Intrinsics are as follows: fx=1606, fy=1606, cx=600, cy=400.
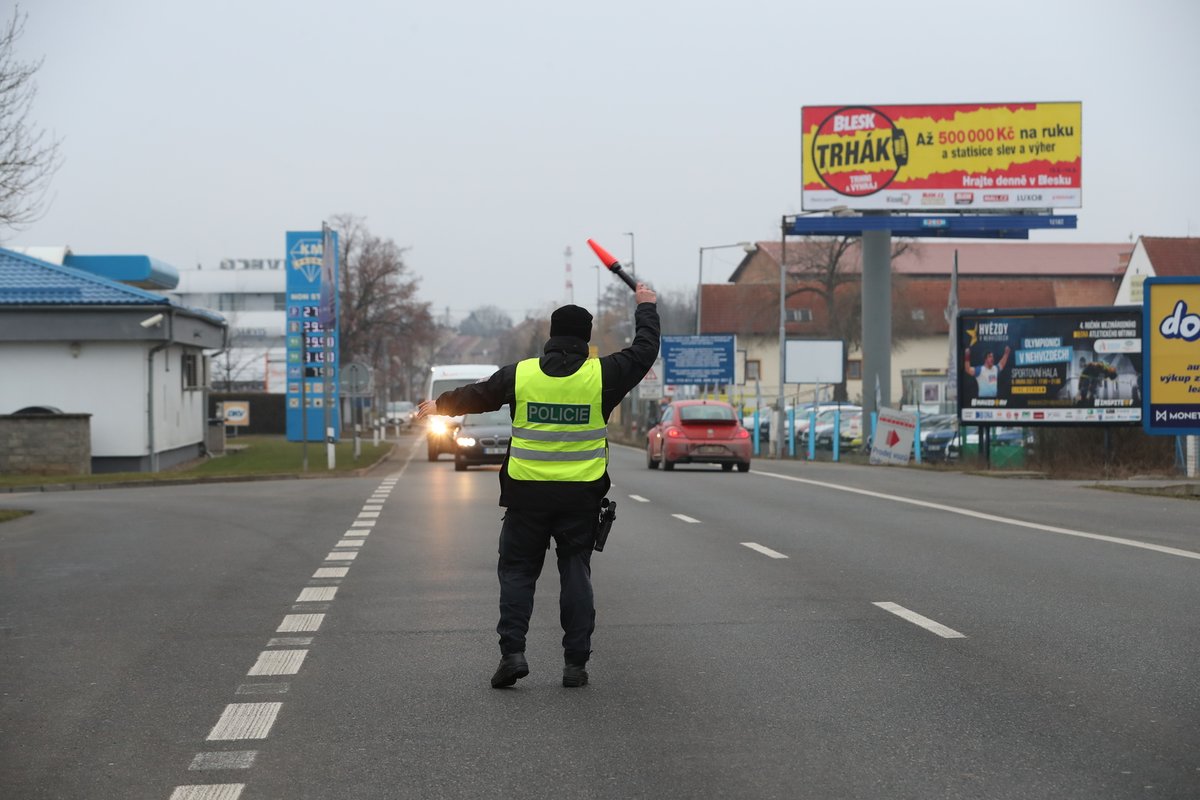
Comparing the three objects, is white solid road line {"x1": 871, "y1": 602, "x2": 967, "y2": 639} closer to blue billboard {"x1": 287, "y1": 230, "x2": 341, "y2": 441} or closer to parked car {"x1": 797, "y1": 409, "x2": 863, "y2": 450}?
blue billboard {"x1": 287, "y1": 230, "x2": 341, "y2": 441}

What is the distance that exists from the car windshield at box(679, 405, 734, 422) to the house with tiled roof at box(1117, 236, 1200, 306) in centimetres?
5823

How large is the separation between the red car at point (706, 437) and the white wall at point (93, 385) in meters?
12.0

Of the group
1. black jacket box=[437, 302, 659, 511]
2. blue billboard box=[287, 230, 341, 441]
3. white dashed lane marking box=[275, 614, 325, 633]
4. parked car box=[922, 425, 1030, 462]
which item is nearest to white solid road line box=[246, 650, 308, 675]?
white dashed lane marking box=[275, 614, 325, 633]

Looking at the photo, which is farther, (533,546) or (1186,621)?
(1186,621)

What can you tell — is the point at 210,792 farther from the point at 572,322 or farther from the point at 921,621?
the point at 921,621

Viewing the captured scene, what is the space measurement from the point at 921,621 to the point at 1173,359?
15752 millimetres

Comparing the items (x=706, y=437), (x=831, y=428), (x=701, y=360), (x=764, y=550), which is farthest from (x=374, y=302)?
(x=764, y=550)

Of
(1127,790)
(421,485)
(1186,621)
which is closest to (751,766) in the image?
(1127,790)

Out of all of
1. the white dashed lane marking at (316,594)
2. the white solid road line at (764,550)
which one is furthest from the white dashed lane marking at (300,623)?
the white solid road line at (764,550)

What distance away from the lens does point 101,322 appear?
3481 centimetres

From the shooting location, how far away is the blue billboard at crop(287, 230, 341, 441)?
1457 inches

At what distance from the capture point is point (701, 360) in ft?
228

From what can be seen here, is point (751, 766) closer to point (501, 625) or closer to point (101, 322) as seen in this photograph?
point (501, 625)

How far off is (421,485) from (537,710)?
19.9 meters
